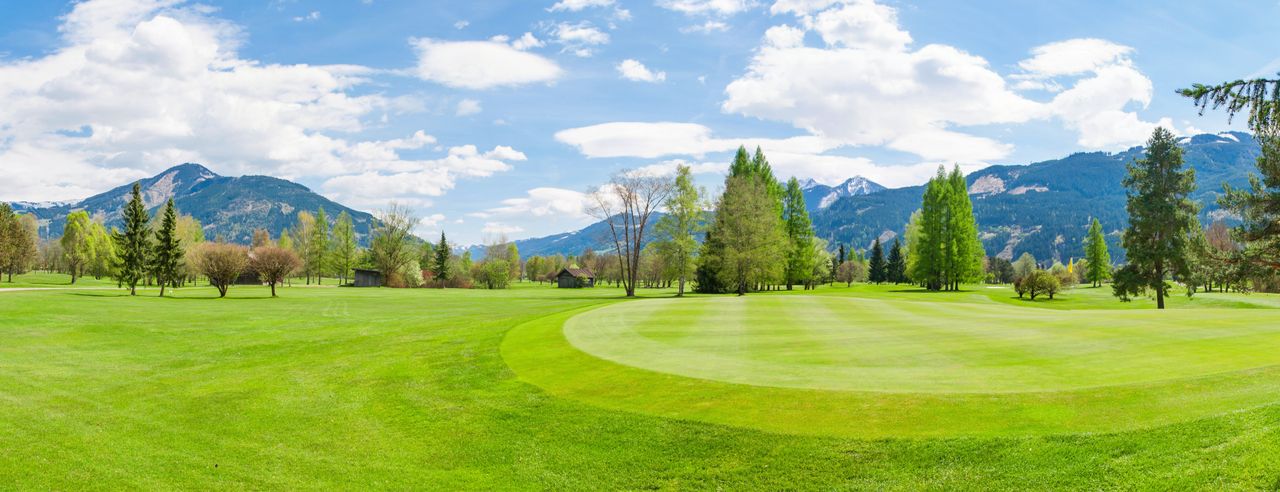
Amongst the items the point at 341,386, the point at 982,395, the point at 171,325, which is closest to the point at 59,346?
the point at 171,325

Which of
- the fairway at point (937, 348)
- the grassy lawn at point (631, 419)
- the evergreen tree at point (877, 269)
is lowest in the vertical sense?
the grassy lawn at point (631, 419)

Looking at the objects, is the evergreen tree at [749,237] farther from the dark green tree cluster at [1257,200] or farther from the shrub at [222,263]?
the shrub at [222,263]

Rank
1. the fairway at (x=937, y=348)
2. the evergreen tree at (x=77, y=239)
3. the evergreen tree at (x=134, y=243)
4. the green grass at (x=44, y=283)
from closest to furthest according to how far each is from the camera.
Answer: the fairway at (x=937, y=348), the evergreen tree at (x=134, y=243), the green grass at (x=44, y=283), the evergreen tree at (x=77, y=239)

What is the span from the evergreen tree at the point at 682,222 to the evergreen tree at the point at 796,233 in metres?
14.1

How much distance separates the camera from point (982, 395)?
1037 cm

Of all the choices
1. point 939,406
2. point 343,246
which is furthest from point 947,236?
point 343,246

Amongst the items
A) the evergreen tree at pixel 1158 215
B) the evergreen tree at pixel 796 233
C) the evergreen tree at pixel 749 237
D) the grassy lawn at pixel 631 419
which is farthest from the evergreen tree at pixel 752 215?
the grassy lawn at pixel 631 419

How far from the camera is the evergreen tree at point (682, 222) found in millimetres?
60438

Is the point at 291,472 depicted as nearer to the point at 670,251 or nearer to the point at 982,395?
the point at 982,395

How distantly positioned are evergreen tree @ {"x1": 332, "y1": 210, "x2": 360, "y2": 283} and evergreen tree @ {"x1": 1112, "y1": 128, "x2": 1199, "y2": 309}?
10318 cm

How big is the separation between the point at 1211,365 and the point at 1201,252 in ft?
80.4

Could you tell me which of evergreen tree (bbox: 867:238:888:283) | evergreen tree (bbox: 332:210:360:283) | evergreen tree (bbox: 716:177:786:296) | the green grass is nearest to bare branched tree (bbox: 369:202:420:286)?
evergreen tree (bbox: 332:210:360:283)

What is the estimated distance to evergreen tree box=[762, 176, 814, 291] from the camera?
71.2 metres

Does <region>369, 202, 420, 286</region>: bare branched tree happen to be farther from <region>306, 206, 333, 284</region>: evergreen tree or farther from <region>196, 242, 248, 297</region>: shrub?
<region>196, 242, 248, 297</region>: shrub
